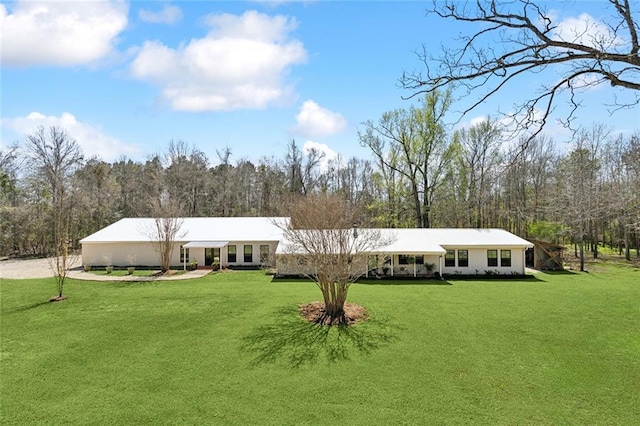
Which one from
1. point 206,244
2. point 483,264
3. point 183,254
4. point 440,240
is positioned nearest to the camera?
point 483,264

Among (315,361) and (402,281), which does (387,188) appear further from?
(315,361)

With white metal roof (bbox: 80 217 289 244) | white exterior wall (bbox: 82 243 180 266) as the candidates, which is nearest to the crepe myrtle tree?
white metal roof (bbox: 80 217 289 244)

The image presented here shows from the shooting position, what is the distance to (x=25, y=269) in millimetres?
24938

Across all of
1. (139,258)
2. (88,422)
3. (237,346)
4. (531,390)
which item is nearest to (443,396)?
(531,390)

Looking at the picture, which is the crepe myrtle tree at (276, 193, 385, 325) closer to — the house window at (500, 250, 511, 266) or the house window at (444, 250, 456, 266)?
the house window at (444, 250, 456, 266)

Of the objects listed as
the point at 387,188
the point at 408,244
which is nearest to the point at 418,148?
the point at 387,188

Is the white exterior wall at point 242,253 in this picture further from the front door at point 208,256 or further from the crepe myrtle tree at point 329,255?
the crepe myrtle tree at point 329,255

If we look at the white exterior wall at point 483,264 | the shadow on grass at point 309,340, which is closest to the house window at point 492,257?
the white exterior wall at point 483,264

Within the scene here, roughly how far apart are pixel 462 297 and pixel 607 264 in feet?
59.5

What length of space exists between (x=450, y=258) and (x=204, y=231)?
1699 centimetres

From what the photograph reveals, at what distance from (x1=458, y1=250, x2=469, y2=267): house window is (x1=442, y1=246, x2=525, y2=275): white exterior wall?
0.58 ft

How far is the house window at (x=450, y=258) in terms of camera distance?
76.6 ft

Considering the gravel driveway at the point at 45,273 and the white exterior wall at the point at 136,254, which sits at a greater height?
the white exterior wall at the point at 136,254

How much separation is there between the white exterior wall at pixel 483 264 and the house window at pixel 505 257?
0.18 m
